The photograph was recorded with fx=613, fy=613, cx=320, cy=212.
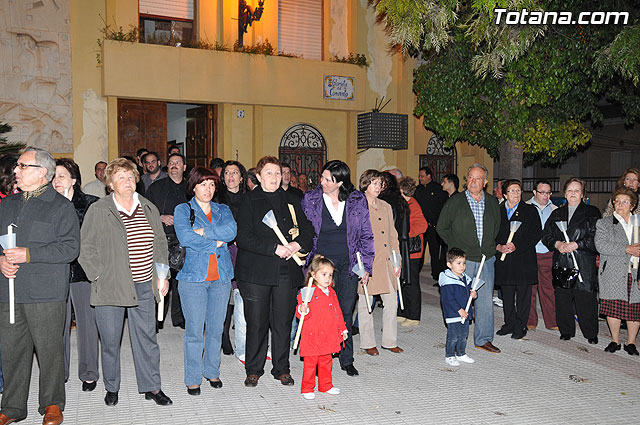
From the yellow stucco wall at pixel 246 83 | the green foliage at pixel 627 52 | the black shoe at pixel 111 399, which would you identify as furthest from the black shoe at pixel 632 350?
the yellow stucco wall at pixel 246 83

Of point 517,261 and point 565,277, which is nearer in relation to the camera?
point 565,277

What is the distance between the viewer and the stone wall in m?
11.8

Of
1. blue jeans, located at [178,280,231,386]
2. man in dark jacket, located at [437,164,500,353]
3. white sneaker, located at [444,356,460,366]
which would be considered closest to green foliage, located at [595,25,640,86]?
man in dark jacket, located at [437,164,500,353]

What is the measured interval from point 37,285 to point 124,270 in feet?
2.35

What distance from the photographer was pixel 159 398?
5.54 m

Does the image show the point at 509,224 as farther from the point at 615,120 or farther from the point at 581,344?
the point at 615,120

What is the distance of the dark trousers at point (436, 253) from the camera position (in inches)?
452

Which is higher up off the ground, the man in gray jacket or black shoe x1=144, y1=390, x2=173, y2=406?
the man in gray jacket

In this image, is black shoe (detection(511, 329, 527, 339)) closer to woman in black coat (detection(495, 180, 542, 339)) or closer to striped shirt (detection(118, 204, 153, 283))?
woman in black coat (detection(495, 180, 542, 339))

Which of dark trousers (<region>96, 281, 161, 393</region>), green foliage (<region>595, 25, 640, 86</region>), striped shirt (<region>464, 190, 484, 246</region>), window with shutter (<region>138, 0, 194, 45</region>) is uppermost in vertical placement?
window with shutter (<region>138, 0, 194, 45</region>)

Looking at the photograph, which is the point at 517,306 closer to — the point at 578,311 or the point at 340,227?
the point at 578,311

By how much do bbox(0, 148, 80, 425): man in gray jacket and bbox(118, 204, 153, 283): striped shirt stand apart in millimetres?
482
